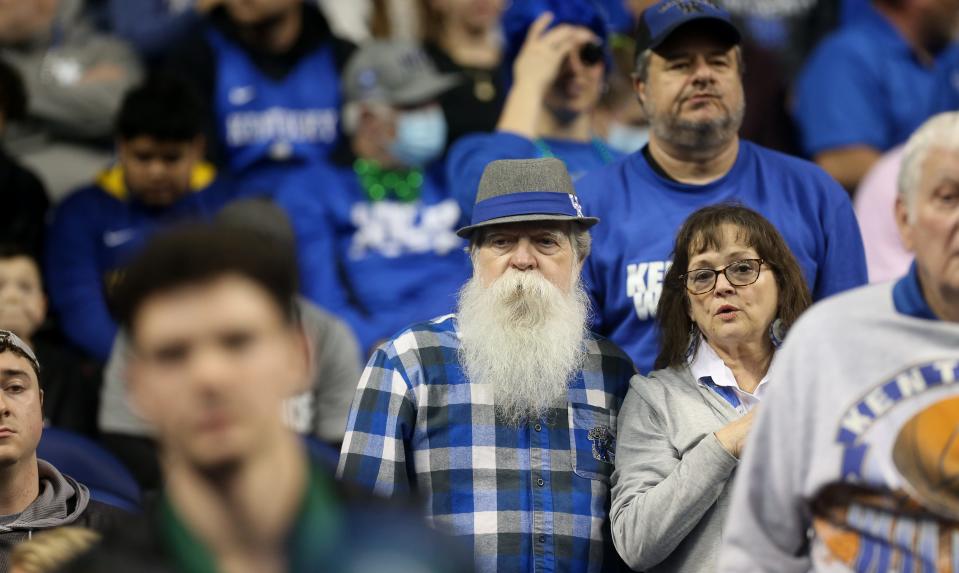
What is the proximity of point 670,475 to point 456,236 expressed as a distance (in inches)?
92.4

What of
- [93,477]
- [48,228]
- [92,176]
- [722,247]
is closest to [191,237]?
[722,247]

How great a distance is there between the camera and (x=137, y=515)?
2.46 meters

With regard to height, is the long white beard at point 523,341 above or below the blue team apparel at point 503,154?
below

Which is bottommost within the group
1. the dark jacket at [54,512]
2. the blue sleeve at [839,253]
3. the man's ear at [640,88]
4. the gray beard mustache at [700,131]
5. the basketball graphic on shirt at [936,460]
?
the dark jacket at [54,512]

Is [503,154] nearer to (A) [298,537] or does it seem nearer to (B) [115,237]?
(B) [115,237]

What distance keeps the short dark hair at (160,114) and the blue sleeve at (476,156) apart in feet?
4.91

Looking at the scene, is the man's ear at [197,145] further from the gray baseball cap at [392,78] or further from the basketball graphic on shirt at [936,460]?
the basketball graphic on shirt at [936,460]

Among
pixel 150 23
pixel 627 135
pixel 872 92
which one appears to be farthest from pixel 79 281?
pixel 872 92

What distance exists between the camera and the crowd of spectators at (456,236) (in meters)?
2.44

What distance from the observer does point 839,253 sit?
189 inches

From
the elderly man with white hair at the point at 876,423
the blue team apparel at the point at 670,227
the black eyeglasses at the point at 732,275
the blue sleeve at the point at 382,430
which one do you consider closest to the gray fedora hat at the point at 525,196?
the blue team apparel at the point at 670,227

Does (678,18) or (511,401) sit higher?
(678,18)

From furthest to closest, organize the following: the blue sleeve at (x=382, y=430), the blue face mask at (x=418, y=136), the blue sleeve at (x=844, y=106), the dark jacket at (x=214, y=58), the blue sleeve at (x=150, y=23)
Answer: the blue sleeve at (x=150, y=23), the dark jacket at (x=214, y=58), the blue face mask at (x=418, y=136), the blue sleeve at (x=844, y=106), the blue sleeve at (x=382, y=430)

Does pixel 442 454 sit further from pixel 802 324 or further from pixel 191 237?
pixel 191 237
